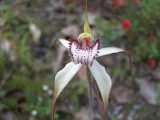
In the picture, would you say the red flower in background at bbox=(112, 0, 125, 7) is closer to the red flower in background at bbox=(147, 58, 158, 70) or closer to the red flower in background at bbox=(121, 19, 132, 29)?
the red flower in background at bbox=(121, 19, 132, 29)

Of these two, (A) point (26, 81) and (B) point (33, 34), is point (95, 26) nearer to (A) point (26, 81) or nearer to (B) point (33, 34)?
(B) point (33, 34)

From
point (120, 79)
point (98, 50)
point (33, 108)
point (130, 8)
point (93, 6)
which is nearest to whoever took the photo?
point (98, 50)

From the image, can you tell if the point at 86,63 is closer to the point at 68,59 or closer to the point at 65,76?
the point at 65,76

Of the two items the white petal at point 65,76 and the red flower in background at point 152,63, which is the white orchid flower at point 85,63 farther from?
the red flower in background at point 152,63

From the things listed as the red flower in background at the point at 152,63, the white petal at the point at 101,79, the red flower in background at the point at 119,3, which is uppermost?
the red flower in background at the point at 119,3

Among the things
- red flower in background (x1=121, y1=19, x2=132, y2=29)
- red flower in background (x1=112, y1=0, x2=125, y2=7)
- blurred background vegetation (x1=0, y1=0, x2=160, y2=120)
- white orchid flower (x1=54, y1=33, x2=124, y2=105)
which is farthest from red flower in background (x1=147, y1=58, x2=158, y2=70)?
white orchid flower (x1=54, y1=33, x2=124, y2=105)

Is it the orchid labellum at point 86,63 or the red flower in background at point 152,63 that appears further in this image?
the red flower in background at point 152,63

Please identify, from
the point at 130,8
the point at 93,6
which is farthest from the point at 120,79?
the point at 93,6

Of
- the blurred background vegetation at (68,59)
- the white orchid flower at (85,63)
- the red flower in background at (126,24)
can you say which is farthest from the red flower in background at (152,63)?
the white orchid flower at (85,63)
